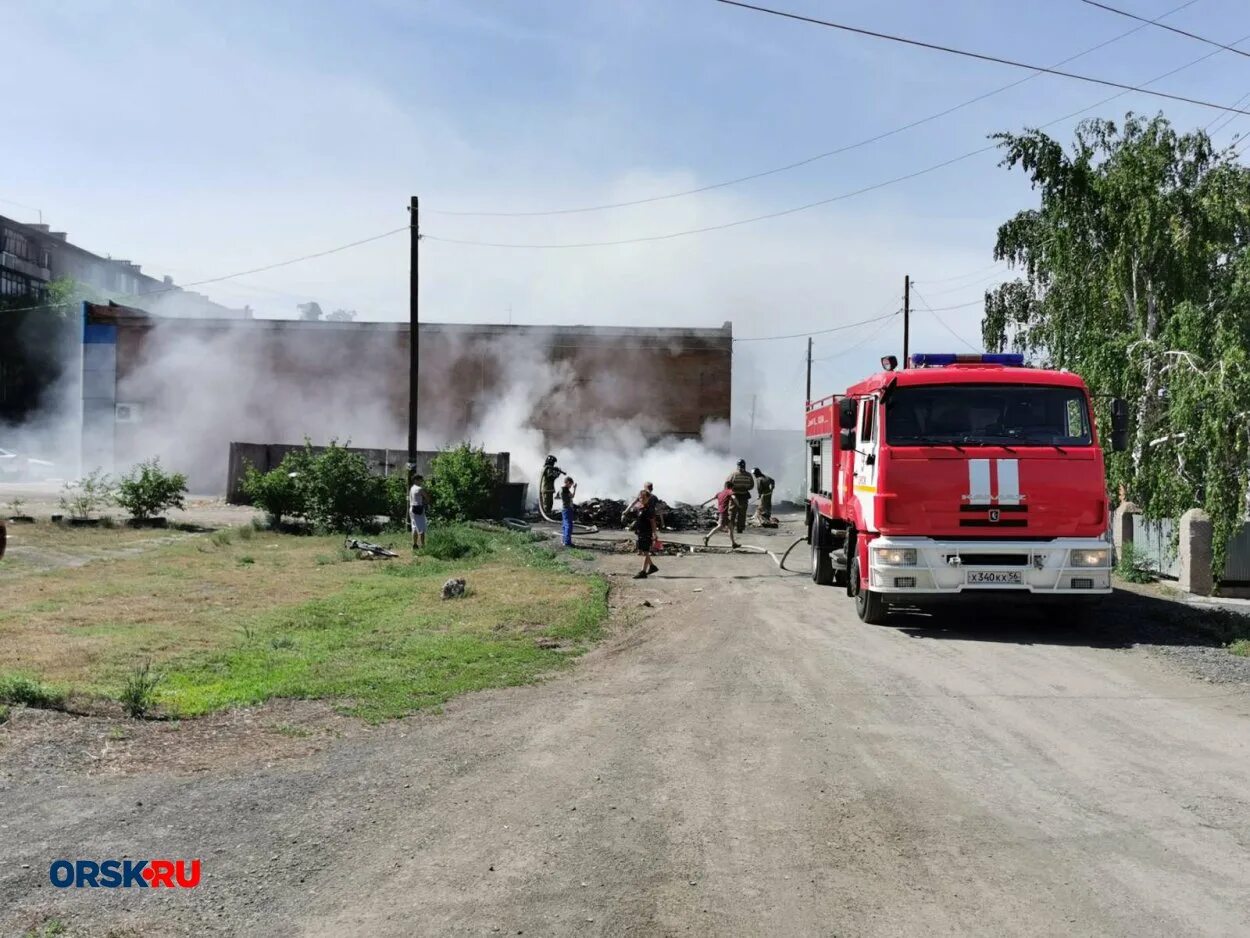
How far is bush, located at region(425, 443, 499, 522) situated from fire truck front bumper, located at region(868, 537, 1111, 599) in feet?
53.0

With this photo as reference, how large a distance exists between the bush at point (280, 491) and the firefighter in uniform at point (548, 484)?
6918mm

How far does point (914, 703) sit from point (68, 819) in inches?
229

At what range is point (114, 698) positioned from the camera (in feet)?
25.4

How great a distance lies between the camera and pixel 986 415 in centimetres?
1089

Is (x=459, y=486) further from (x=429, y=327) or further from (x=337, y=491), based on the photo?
(x=429, y=327)

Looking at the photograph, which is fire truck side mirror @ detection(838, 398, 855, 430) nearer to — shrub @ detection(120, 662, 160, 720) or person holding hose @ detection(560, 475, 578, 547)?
shrub @ detection(120, 662, 160, 720)

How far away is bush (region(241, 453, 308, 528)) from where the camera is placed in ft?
79.3

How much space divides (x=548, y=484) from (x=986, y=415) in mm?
18905

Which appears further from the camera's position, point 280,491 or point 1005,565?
point 280,491

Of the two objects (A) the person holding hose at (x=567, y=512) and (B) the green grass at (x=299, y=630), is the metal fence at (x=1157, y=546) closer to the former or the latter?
(B) the green grass at (x=299, y=630)

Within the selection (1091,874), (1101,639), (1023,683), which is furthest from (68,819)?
(1101,639)

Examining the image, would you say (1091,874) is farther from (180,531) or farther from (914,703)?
(180,531)

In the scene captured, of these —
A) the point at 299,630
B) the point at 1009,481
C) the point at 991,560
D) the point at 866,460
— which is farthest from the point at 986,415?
the point at 299,630

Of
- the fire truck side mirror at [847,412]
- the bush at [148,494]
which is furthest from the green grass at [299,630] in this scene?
the bush at [148,494]
